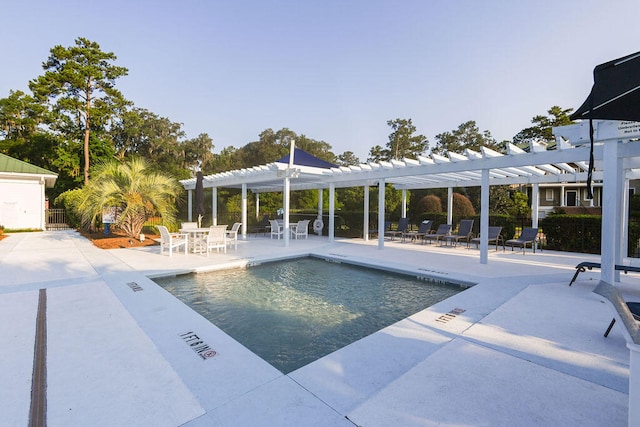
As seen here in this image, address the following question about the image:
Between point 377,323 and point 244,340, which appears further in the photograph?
point 377,323

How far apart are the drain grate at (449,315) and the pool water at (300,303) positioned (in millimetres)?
609

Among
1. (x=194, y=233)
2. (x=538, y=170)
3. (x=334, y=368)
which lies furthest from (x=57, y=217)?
(x=538, y=170)

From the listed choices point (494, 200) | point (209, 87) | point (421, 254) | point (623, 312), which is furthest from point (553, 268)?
point (209, 87)

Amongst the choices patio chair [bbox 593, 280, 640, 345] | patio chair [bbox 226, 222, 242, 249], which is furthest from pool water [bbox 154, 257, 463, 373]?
patio chair [bbox 226, 222, 242, 249]

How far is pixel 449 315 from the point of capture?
15.0ft

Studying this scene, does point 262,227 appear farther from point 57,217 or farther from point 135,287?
point 57,217

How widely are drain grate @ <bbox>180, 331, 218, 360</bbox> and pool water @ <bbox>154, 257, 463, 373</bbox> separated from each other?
1.60ft

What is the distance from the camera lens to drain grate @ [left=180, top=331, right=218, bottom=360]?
3379 mm

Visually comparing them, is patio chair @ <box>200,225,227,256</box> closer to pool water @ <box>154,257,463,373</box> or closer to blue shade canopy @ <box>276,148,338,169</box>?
pool water @ <box>154,257,463,373</box>

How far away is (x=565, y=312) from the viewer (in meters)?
4.68

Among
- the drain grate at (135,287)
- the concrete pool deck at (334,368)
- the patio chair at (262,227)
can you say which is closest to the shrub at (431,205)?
the patio chair at (262,227)

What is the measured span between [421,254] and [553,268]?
137 inches

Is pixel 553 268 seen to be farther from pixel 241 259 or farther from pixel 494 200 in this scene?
pixel 494 200

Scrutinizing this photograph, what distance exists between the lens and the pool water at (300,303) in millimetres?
3957
